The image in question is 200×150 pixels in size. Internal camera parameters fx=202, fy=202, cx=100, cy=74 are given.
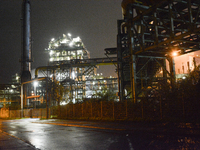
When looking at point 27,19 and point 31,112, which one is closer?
point 31,112

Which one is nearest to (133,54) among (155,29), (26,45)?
(155,29)

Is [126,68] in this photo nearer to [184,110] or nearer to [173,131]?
[184,110]

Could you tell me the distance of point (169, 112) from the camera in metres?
14.8

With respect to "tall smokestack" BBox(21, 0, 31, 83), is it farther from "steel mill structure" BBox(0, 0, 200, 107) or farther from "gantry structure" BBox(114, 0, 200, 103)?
"gantry structure" BBox(114, 0, 200, 103)

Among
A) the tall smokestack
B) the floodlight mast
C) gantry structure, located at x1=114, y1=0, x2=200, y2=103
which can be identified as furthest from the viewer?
the tall smokestack

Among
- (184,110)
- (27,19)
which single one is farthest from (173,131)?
(27,19)

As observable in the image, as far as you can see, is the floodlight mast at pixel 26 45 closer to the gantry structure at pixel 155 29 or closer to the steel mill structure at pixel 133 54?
the steel mill structure at pixel 133 54

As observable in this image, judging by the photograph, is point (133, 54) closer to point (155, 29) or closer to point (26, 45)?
point (155, 29)

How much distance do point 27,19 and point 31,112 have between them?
954 inches

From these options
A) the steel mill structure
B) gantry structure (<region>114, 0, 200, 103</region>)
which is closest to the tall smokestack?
the steel mill structure

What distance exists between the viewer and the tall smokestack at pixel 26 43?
47.1 meters

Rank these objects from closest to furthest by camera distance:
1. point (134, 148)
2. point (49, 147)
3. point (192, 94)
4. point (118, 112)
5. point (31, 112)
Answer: point (134, 148)
point (49, 147)
point (192, 94)
point (118, 112)
point (31, 112)

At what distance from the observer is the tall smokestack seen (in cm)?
4709

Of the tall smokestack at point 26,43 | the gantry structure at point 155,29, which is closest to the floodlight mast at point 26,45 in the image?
the tall smokestack at point 26,43
